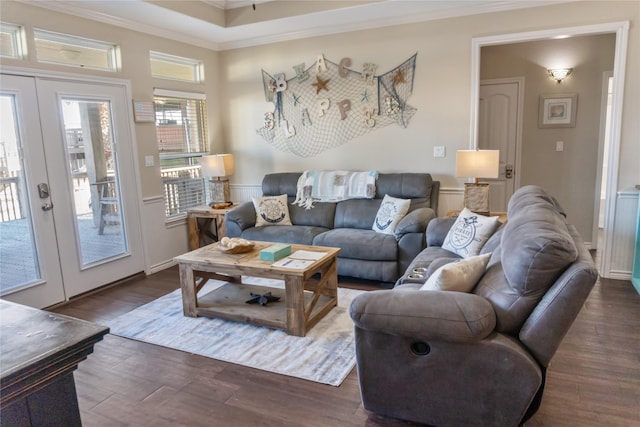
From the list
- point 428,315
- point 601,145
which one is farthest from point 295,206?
point 601,145

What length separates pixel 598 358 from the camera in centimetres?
259

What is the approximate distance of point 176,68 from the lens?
497cm

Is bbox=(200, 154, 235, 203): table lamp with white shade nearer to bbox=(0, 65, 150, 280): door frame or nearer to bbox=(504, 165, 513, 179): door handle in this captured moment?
bbox=(0, 65, 150, 280): door frame

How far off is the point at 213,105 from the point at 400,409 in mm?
4490

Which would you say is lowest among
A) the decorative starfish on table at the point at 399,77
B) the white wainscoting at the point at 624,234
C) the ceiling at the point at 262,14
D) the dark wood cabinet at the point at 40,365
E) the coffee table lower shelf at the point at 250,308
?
the coffee table lower shelf at the point at 250,308

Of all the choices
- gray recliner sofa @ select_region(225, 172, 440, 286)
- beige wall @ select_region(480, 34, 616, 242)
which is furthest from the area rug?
beige wall @ select_region(480, 34, 616, 242)

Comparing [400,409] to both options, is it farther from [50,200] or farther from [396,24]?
[396,24]

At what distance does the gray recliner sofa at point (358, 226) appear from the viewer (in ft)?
12.3

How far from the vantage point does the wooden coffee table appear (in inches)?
115

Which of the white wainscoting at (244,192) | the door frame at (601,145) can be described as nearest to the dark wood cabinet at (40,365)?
the white wainscoting at (244,192)

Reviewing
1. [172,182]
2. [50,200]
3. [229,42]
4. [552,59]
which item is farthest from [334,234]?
[552,59]

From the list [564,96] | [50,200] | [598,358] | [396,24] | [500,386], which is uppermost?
[396,24]

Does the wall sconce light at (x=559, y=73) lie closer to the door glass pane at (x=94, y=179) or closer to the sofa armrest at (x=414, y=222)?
the sofa armrest at (x=414, y=222)

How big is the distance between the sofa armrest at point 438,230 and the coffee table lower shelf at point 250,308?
95 cm
